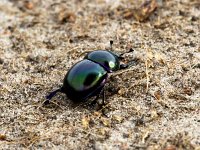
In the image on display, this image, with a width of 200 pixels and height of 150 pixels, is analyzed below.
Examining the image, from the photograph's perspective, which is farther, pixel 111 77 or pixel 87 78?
pixel 111 77

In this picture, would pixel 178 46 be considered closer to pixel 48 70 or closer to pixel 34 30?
pixel 48 70

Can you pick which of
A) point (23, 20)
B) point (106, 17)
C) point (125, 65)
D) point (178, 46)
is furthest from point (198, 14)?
point (23, 20)

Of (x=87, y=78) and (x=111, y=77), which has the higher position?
(x=87, y=78)

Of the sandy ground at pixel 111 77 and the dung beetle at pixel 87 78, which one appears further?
the dung beetle at pixel 87 78

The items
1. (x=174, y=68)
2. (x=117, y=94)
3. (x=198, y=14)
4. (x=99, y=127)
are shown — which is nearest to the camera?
(x=99, y=127)
